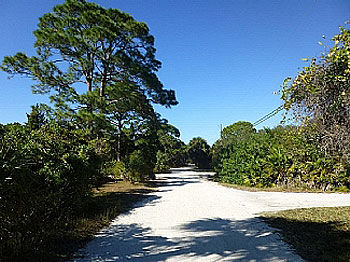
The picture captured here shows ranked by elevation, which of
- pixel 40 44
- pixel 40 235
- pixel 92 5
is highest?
pixel 92 5

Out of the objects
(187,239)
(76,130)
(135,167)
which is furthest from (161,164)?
(187,239)

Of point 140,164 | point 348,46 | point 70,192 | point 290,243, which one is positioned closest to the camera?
point 348,46

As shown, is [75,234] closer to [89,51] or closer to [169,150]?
[89,51]

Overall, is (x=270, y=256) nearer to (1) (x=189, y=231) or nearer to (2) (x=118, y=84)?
(1) (x=189, y=231)

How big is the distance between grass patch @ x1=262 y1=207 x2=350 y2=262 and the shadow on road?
0.34 m

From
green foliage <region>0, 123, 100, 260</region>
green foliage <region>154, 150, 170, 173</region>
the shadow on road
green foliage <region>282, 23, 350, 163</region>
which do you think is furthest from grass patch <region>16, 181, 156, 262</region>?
green foliage <region>154, 150, 170, 173</region>

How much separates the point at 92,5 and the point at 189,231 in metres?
12.7

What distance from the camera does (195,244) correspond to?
3977 millimetres

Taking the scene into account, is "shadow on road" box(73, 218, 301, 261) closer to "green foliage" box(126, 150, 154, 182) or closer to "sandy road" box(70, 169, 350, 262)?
"sandy road" box(70, 169, 350, 262)

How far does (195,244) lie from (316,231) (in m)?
2.56

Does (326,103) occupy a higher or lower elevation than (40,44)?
lower

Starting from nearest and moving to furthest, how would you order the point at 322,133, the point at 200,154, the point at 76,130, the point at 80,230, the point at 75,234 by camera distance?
the point at 322,133 → the point at 75,234 → the point at 80,230 → the point at 76,130 → the point at 200,154

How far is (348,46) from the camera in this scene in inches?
116

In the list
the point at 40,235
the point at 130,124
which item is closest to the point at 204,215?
the point at 40,235
